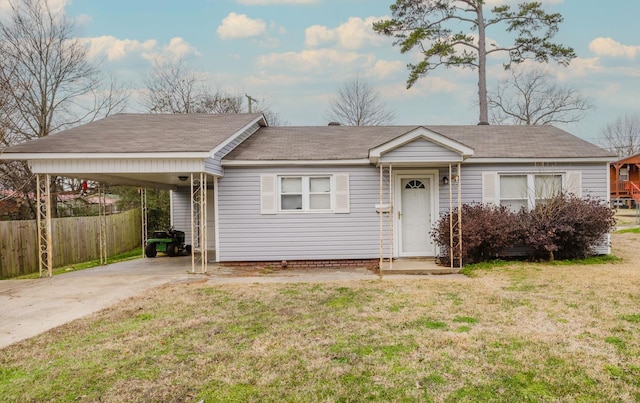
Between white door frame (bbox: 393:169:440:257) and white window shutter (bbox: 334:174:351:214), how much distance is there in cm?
125

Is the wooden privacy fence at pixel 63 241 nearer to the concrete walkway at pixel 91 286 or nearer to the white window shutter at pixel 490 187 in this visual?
the concrete walkway at pixel 91 286

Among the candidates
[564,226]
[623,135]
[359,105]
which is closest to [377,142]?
[564,226]

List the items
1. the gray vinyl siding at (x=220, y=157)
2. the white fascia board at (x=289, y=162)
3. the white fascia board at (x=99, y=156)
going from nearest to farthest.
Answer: the white fascia board at (x=99, y=156), the gray vinyl siding at (x=220, y=157), the white fascia board at (x=289, y=162)

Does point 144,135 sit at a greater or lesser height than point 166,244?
greater

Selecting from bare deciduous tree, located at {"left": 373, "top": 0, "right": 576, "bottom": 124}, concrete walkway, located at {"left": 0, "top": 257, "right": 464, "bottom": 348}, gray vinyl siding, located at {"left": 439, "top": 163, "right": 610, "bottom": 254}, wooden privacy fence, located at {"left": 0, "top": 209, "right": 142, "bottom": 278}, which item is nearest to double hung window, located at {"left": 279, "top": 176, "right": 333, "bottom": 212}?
concrete walkway, located at {"left": 0, "top": 257, "right": 464, "bottom": 348}

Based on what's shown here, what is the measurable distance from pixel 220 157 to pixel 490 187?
22.2 feet

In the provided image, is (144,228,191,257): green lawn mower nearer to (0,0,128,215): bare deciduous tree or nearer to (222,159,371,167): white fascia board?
(222,159,371,167): white fascia board

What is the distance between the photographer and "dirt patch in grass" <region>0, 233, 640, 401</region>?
358 centimetres

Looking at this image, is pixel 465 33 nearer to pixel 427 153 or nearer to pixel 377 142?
pixel 377 142

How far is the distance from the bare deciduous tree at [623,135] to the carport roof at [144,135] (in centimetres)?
4856

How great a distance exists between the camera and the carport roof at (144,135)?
906cm

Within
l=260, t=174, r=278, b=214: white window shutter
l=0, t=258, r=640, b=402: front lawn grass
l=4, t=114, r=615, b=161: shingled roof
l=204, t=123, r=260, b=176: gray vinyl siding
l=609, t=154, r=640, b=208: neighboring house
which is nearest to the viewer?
l=0, t=258, r=640, b=402: front lawn grass

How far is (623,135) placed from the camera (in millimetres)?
48125

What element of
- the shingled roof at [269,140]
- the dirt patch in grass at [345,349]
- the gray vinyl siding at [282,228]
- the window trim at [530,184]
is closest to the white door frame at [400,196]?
the gray vinyl siding at [282,228]
